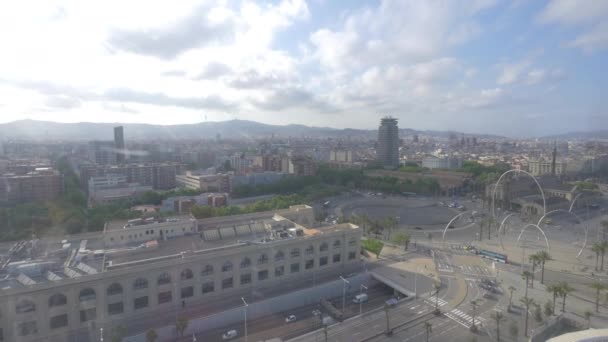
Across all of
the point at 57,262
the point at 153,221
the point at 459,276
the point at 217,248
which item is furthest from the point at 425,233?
the point at 57,262

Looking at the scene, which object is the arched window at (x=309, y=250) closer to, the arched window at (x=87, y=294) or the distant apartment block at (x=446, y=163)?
the arched window at (x=87, y=294)

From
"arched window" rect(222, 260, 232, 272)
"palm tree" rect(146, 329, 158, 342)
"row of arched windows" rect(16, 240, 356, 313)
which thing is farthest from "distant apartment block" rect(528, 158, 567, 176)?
"palm tree" rect(146, 329, 158, 342)

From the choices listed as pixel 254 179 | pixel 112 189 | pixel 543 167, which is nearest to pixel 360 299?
pixel 254 179

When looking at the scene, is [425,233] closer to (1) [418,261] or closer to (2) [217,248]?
(1) [418,261]

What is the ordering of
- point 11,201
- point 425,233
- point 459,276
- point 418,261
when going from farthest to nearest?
point 11,201 → point 425,233 → point 418,261 → point 459,276

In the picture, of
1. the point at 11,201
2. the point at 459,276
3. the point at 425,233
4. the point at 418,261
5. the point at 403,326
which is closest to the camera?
the point at 403,326

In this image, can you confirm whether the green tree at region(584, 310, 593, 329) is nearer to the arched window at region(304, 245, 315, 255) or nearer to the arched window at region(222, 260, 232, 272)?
the arched window at region(304, 245, 315, 255)
